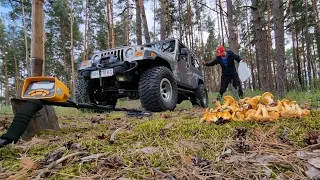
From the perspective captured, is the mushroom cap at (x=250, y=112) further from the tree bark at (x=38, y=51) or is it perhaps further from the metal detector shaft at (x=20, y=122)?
the tree bark at (x=38, y=51)

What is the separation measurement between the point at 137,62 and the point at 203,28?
92.0ft

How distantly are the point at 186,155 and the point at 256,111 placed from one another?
2.79 ft

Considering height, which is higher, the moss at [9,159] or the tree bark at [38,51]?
the tree bark at [38,51]

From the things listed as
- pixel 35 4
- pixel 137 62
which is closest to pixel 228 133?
pixel 35 4

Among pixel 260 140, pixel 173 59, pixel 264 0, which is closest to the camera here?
pixel 260 140

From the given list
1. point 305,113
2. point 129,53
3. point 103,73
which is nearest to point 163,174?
point 305,113

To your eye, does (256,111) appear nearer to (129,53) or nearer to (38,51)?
(38,51)

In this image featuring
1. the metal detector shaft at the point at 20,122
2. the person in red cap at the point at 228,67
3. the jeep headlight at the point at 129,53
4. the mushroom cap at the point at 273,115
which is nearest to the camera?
the metal detector shaft at the point at 20,122

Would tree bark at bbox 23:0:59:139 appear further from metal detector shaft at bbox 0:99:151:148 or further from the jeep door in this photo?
the jeep door

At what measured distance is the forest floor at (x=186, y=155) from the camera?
3.24 feet

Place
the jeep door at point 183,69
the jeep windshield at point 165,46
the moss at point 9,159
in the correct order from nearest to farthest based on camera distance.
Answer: the moss at point 9,159 < the jeep door at point 183,69 < the jeep windshield at point 165,46

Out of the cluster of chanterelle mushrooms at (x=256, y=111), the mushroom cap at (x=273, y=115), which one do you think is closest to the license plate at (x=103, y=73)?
the cluster of chanterelle mushrooms at (x=256, y=111)

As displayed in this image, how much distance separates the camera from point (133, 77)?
462cm

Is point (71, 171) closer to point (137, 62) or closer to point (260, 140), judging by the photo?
point (260, 140)
